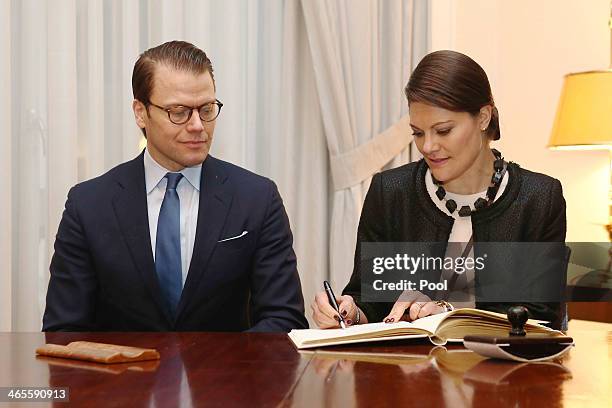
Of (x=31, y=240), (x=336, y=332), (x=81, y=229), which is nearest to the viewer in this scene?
(x=336, y=332)

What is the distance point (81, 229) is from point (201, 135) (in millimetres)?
460

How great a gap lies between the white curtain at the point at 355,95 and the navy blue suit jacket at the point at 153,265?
3.63ft

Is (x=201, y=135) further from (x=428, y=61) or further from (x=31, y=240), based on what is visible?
(x=31, y=240)

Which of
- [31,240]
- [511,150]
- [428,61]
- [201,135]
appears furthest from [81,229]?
[511,150]

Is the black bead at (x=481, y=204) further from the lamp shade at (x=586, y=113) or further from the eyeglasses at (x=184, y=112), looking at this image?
the lamp shade at (x=586, y=113)

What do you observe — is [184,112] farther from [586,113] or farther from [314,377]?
[586,113]

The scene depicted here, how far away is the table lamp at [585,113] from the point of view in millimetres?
3891

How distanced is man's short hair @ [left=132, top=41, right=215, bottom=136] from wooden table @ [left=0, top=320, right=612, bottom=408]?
1101 mm

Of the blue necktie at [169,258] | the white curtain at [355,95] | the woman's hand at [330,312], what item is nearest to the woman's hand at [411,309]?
the woman's hand at [330,312]

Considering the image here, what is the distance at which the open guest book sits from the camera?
198 cm

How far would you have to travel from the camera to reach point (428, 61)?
2633 mm

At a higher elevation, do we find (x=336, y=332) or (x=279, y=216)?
(x=279, y=216)

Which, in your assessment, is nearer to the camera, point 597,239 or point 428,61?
point 428,61

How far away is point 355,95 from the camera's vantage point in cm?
395
